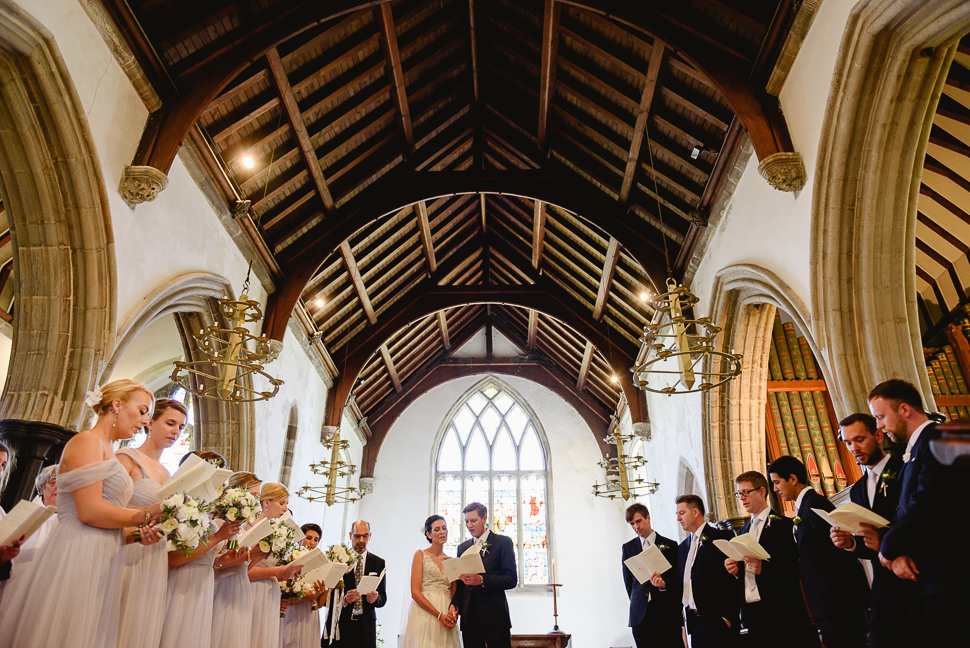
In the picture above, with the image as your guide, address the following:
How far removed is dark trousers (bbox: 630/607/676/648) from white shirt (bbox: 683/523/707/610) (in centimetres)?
25

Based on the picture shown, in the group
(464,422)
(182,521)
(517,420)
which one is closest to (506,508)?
(517,420)

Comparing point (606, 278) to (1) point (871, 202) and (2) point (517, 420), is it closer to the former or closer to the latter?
(1) point (871, 202)

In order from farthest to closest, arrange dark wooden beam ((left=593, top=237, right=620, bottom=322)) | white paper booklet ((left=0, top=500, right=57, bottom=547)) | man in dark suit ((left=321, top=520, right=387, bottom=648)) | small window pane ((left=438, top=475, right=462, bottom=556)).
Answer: small window pane ((left=438, top=475, right=462, bottom=556)) < dark wooden beam ((left=593, top=237, right=620, bottom=322)) < man in dark suit ((left=321, top=520, right=387, bottom=648)) < white paper booklet ((left=0, top=500, right=57, bottom=547))

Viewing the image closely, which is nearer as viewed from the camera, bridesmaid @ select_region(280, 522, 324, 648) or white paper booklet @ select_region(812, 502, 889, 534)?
white paper booklet @ select_region(812, 502, 889, 534)

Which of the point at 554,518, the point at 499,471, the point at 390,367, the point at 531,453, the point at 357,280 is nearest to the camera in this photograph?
the point at 357,280

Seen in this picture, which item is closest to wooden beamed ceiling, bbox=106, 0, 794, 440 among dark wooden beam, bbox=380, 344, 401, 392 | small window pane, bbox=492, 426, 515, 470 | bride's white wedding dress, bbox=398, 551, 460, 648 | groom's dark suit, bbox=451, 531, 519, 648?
dark wooden beam, bbox=380, 344, 401, 392

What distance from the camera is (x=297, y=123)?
5.79m

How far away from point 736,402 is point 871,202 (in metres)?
2.92

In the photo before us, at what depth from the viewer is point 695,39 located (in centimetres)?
476

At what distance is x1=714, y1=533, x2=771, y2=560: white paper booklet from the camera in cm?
277

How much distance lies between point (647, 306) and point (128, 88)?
19.7ft

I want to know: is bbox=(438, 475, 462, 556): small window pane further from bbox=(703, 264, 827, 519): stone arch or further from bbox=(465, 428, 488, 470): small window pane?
bbox=(703, 264, 827, 519): stone arch

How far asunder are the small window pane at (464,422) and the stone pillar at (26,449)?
9272 mm

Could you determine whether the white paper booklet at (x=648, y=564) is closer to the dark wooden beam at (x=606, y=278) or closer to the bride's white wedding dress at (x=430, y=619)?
the bride's white wedding dress at (x=430, y=619)
